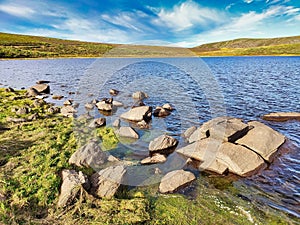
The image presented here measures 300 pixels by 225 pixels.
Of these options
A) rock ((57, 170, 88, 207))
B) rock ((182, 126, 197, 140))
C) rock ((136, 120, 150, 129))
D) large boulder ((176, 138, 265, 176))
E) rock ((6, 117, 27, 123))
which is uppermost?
rock ((57, 170, 88, 207))

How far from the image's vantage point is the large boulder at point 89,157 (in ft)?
32.9

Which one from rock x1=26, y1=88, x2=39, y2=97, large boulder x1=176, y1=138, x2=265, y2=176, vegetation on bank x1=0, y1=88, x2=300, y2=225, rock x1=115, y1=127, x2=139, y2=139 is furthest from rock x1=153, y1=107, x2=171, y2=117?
rock x1=26, y1=88, x2=39, y2=97

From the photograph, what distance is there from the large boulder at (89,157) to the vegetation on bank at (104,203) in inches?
16.9

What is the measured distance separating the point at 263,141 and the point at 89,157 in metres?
9.41

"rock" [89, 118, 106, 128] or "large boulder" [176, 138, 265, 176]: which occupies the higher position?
A: "large boulder" [176, 138, 265, 176]

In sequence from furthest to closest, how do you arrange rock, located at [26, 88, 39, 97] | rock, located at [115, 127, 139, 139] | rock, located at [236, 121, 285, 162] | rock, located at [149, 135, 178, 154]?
1. rock, located at [26, 88, 39, 97]
2. rock, located at [115, 127, 139, 139]
3. rock, located at [149, 135, 178, 154]
4. rock, located at [236, 121, 285, 162]

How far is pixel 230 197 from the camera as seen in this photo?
8.70 m

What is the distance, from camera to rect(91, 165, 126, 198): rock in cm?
820

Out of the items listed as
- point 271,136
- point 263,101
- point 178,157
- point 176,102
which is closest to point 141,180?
point 178,157

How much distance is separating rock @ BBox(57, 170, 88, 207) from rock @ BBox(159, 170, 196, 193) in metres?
3.12

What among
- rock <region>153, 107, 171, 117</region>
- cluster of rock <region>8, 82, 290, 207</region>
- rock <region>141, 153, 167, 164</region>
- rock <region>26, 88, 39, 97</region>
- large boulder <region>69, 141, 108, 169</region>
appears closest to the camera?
cluster of rock <region>8, 82, 290, 207</region>

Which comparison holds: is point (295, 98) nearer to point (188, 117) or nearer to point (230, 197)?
point (188, 117)

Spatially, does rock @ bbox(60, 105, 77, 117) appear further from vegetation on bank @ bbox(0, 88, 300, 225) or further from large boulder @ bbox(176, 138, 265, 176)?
large boulder @ bbox(176, 138, 265, 176)

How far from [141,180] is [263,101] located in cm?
1948
